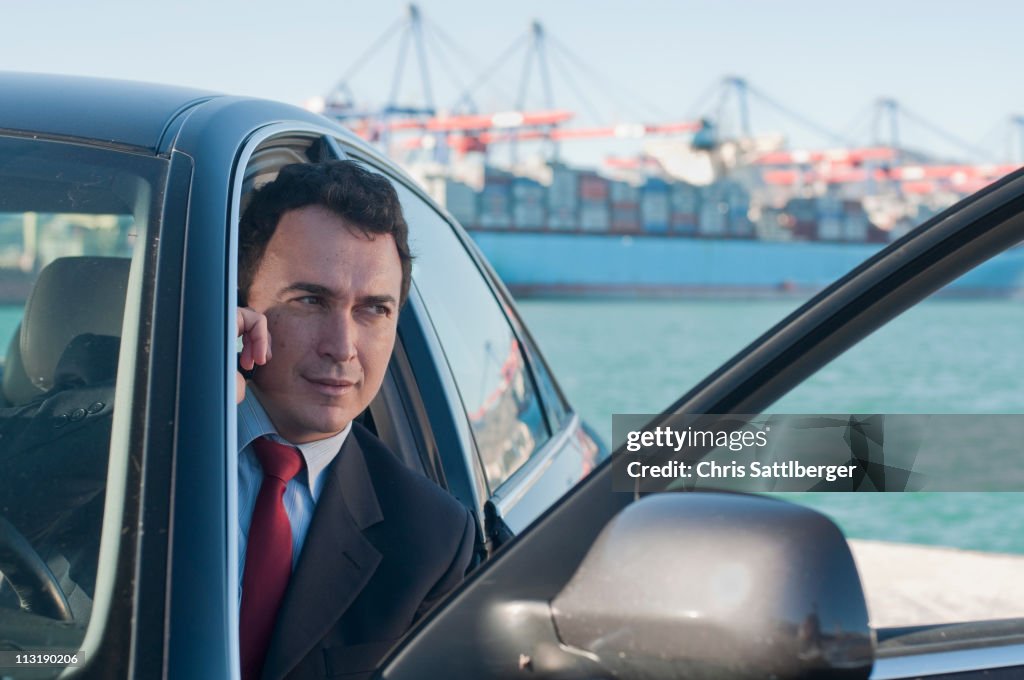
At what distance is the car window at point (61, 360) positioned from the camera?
1.10m

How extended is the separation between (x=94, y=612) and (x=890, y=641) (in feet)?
2.41

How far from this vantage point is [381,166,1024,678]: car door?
1054 mm

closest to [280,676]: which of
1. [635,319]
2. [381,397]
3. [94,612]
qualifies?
[94,612]

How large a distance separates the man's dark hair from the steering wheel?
635mm

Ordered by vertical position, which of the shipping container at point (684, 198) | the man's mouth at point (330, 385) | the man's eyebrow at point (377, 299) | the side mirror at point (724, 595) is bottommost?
the side mirror at point (724, 595)

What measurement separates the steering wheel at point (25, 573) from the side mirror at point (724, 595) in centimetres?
50

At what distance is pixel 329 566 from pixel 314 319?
0.35m

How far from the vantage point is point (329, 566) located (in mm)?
1482

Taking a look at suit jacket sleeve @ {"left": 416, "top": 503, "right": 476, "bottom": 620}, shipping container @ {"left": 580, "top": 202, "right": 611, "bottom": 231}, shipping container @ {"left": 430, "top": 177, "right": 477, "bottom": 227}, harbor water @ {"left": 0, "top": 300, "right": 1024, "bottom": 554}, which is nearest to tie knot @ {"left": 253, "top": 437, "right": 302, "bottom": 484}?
suit jacket sleeve @ {"left": 416, "top": 503, "right": 476, "bottom": 620}

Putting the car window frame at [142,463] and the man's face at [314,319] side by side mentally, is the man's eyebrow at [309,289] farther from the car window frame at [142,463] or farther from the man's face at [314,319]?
the car window frame at [142,463]

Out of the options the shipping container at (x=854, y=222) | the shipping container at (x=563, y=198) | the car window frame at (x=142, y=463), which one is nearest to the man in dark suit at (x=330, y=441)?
the car window frame at (x=142, y=463)

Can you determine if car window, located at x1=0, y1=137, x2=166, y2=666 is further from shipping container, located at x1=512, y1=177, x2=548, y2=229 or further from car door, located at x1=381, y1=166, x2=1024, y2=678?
shipping container, located at x1=512, y1=177, x2=548, y2=229

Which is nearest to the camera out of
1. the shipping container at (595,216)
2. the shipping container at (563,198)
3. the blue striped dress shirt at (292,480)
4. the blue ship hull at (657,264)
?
the blue striped dress shirt at (292,480)

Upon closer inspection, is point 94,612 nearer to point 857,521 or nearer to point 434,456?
point 857,521
